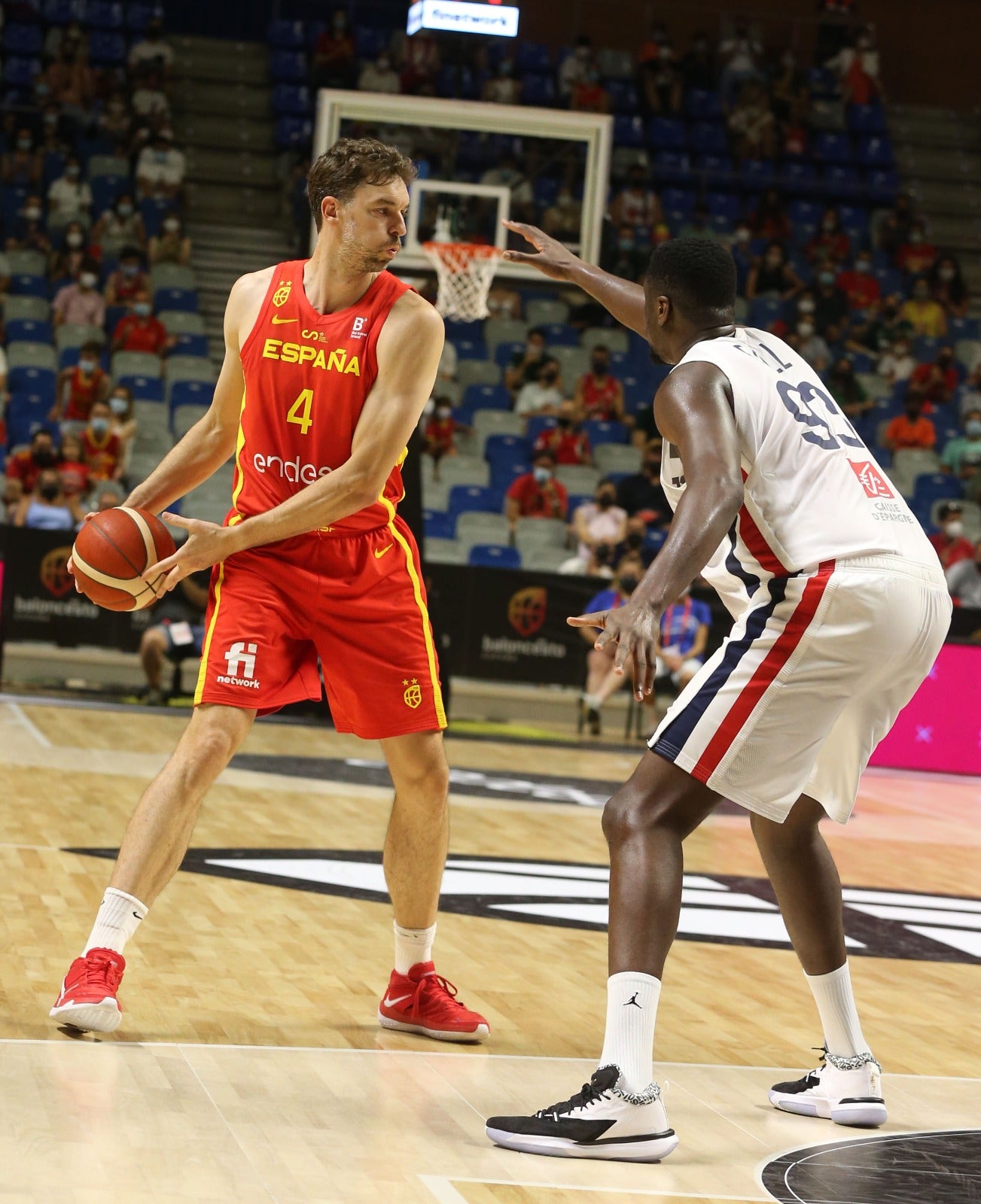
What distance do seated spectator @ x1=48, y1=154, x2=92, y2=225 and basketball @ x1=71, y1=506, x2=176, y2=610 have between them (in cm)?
1402

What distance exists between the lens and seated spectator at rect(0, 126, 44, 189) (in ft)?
57.8

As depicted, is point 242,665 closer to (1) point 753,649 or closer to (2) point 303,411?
(2) point 303,411

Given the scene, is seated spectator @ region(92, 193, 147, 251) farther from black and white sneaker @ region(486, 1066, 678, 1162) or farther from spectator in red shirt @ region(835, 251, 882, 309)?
black and white sneaker @ region(486, 1066, 678, 1162)

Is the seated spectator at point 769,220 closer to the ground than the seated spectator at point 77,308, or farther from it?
farther from it

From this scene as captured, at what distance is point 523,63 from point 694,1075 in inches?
707

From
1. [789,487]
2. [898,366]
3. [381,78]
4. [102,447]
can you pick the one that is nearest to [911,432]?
[898,366]

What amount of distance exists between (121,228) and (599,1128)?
50.9 feet

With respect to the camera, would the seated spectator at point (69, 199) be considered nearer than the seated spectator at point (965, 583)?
No

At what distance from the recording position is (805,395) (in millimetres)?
3531

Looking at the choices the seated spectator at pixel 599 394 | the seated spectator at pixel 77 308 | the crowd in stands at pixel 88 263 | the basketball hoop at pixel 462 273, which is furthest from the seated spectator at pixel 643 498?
the seated spectator at pixel 77 308

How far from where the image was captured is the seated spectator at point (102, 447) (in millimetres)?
14438

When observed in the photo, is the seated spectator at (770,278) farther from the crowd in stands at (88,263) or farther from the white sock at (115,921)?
the white sock at (115,921)

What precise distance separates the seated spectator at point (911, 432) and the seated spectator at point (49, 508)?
851 centimetres

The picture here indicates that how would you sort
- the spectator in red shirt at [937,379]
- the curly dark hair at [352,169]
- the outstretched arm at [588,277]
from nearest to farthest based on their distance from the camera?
the curly dark hair at [352,169] < the outstretched arm at [588,277] < the spectator in red shirt at [937,379]
